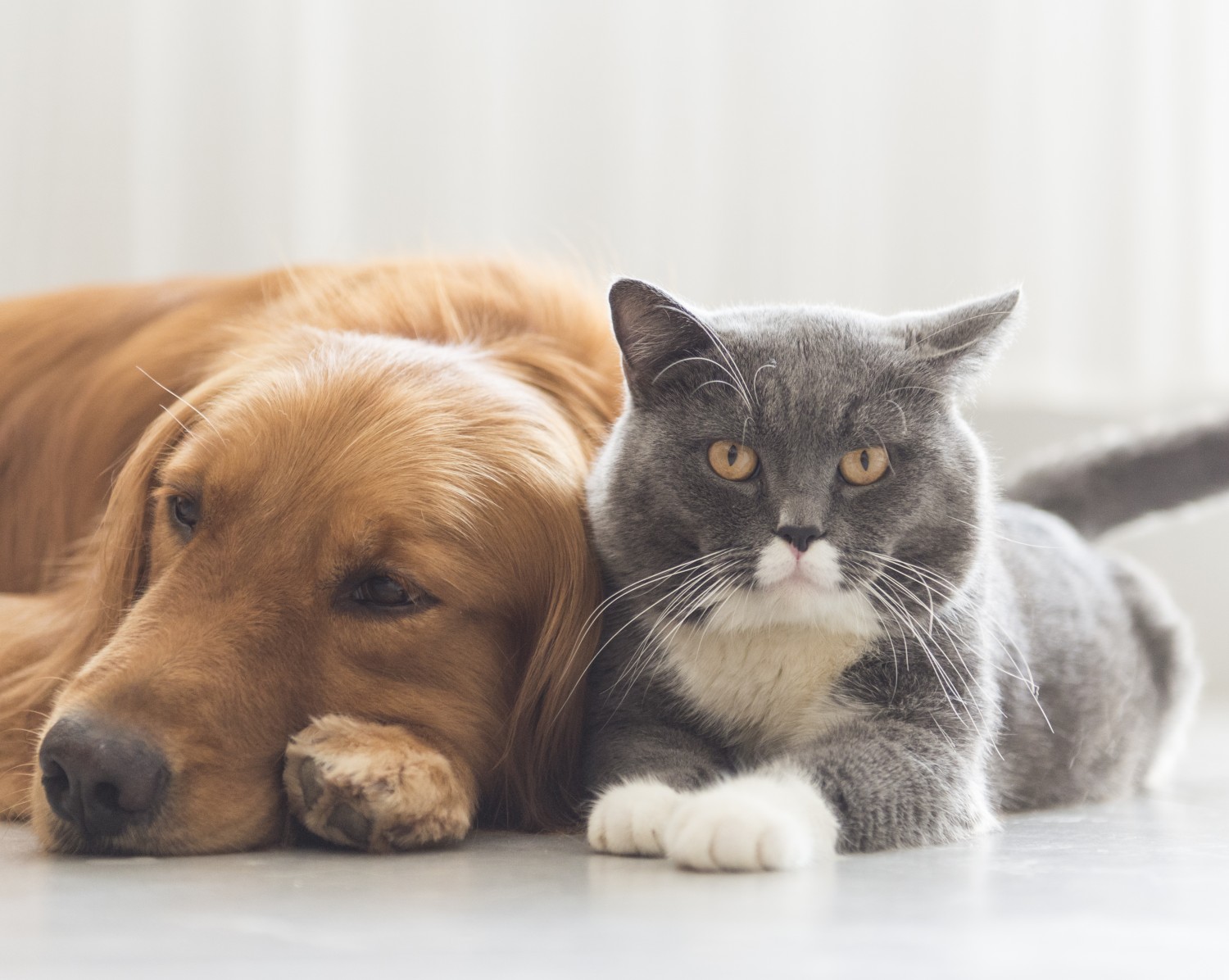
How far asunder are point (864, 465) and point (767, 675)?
0.27 metres

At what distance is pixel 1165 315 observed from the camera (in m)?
3.70

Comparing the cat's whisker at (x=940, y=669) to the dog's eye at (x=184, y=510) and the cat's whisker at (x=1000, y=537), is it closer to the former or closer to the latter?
the cat's whisker at (x=1000, y=537)

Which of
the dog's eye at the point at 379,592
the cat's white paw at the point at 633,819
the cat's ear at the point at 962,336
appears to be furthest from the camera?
the cat's ear at the point at 962,336

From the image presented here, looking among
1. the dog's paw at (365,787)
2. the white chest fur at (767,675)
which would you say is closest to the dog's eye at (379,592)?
the dog's paw at (365,787)

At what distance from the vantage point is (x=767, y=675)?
1.61 meters

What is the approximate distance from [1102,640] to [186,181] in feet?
7.94

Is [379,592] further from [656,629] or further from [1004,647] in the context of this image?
[1004,647]

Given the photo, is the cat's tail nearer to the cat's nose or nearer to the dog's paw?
the cat's nose

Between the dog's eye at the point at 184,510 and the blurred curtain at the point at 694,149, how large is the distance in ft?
5.63

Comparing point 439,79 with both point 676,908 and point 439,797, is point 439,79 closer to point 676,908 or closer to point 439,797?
point 439,797

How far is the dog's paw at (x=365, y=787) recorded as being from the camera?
139cm

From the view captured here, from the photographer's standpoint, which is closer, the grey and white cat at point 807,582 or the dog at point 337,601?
the dog at point 337,601

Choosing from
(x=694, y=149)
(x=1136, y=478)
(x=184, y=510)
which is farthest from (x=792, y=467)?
(x=694, y=149)

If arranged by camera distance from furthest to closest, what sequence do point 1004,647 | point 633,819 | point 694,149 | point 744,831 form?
1. point 694,149
2. point 1004,647
3. point 633,819
4. point 744,831
